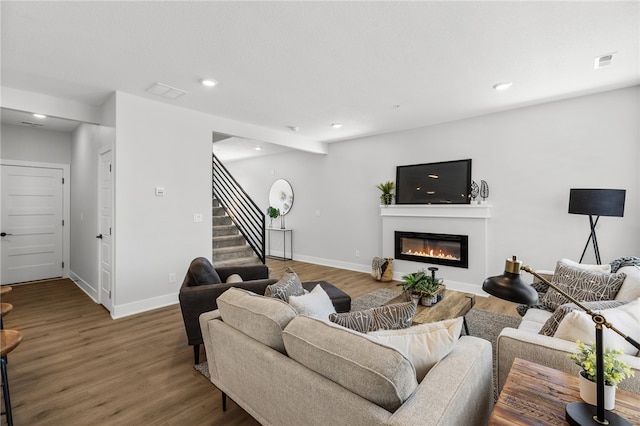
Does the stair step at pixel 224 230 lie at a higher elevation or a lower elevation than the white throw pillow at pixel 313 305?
higher

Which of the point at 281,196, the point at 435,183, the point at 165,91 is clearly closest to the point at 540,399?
the point at 165,91

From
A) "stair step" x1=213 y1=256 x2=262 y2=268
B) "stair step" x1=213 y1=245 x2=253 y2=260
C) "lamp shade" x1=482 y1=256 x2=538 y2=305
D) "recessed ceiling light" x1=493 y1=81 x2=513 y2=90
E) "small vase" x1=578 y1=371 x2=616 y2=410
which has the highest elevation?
"recessed ceiling light" x1=493 y1=81 x2=513 y2=90

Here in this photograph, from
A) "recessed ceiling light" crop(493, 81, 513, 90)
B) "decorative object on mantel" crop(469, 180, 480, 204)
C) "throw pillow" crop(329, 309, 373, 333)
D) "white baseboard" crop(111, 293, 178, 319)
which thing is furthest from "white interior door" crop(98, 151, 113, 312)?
"decorative object on mantel" crop(469, 180, 480, 204)

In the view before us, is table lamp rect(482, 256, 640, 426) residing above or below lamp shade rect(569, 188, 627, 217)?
below

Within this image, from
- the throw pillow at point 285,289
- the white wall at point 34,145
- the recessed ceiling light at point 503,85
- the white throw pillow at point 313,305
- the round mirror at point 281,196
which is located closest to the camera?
the white throw pillow at point 313,305

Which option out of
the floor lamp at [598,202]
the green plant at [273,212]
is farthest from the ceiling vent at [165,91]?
the floor lamp at [598,202]

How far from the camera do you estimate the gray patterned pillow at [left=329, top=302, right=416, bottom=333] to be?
4.79 ft

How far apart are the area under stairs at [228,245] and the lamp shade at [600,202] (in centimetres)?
445

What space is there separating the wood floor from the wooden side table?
145cm

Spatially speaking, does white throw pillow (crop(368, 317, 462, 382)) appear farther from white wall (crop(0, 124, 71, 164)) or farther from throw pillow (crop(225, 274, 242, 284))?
white wall (crop(0, 124, 71, 164))

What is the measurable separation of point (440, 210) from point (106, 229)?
4753 millimetres

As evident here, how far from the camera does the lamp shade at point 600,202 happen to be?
125 inches

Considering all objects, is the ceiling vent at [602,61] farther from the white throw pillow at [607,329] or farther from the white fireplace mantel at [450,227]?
the white throw pillow at [607,329]

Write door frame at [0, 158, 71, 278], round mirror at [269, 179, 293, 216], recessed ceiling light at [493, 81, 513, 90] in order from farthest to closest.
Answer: round mirror at [269, 179, 293, 216] → door frame at [0, 158, 71, 278] → recessed ceiling light at [493, 81, 513, 90]
